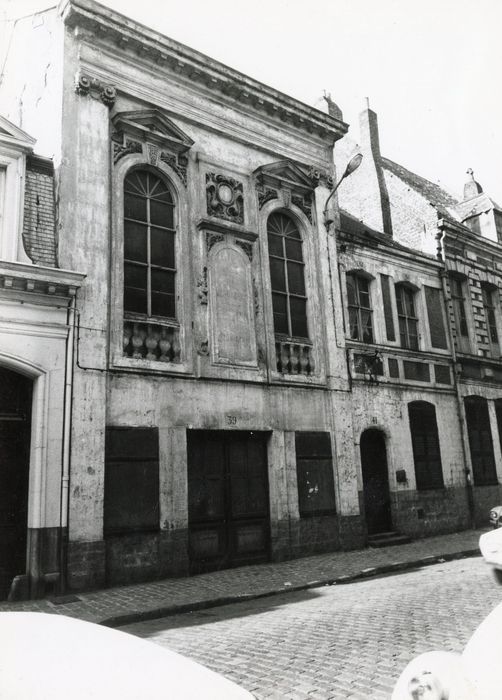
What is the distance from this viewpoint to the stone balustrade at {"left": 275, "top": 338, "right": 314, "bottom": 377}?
1317cm

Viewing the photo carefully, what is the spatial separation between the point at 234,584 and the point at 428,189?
754 inches

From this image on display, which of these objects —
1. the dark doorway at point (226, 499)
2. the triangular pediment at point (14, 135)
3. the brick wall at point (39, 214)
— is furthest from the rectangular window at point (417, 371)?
the triangular pediment at point (14, 135)

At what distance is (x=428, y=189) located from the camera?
922 inches

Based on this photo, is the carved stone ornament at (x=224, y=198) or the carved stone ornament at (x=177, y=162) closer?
the carved stone ornament at (x=177, y=162)

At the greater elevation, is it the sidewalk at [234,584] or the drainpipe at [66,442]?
the drainpipe at [66,442]

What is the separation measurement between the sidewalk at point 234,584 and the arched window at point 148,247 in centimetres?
514

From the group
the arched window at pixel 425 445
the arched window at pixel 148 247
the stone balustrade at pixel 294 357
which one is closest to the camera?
the arched window at pixel 148 247

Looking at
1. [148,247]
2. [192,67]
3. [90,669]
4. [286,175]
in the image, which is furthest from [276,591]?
[192,67]

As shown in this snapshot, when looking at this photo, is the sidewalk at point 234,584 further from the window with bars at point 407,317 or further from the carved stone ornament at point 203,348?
the window with bars at point 407,317

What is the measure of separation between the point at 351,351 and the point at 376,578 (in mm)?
6070

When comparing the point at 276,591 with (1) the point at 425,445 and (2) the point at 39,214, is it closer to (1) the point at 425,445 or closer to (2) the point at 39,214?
(2) the point at 39,214

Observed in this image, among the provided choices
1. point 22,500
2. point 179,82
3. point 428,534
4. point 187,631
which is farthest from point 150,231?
point 428,534

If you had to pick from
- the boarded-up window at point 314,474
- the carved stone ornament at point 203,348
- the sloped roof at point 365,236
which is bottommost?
the boarded-up window at point 314,474

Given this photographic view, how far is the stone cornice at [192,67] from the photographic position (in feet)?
37.5
